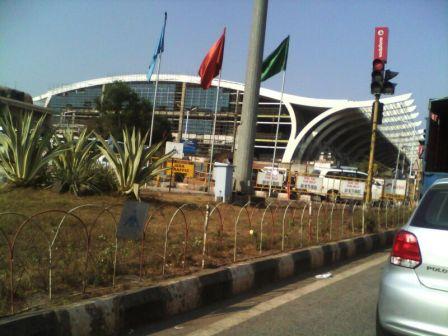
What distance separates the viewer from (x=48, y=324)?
373 cm

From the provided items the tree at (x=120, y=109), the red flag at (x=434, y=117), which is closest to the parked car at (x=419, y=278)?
the red flag at (x=434, y=117)

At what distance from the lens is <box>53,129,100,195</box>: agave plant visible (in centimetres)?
1047

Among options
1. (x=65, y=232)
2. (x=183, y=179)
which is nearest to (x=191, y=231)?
(x=65, y=232)

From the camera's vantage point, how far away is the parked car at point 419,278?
3.43 metres

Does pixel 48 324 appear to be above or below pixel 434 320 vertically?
below

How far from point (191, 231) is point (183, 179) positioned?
721 inches

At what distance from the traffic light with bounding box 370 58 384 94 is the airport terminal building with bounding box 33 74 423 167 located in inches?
3285

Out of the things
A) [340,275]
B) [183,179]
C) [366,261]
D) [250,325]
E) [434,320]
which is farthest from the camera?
[183,179]

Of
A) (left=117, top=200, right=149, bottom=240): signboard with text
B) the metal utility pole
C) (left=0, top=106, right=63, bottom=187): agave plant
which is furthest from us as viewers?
the metal utility pole

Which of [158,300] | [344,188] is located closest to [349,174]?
[344,188]

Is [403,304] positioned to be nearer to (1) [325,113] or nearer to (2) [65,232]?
(2) [65,232]

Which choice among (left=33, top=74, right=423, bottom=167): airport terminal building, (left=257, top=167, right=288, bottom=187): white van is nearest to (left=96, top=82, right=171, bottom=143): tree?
(left=33, top=74, right=423, bottom=167): airport terminal building

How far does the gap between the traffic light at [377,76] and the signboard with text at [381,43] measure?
151 mm

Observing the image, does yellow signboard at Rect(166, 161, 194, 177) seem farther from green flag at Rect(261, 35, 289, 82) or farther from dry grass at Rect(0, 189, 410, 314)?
dry grass at Rect(0, 189, 410, 314)
